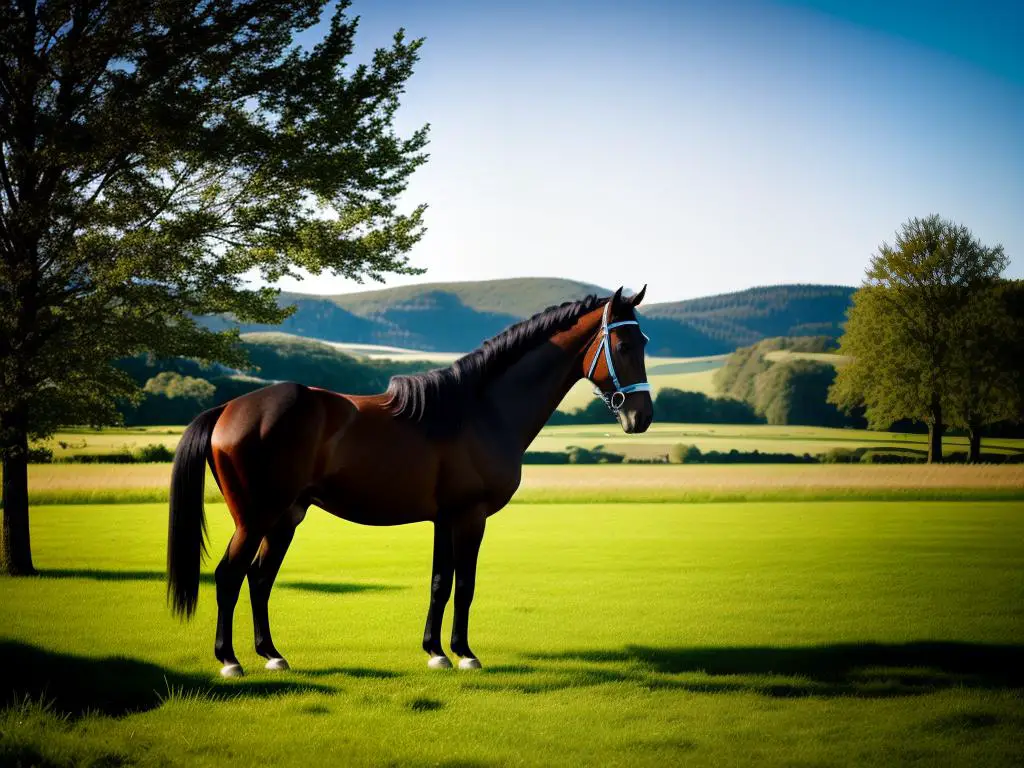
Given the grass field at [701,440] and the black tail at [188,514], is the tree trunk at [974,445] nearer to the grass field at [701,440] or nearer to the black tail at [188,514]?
the grass field at [701,440]

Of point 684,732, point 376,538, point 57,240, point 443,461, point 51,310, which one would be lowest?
point 376,538

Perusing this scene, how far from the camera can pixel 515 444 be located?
845cm

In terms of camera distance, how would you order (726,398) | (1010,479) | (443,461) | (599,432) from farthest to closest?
(726,398) < (599,432) < (1010,479) < (443,461)

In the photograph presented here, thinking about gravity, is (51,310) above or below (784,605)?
above

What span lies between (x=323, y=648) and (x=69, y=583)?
21.7 feet

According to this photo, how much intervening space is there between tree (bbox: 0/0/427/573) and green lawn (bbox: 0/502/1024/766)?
3.82 meters

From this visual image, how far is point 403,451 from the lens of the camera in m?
8.15

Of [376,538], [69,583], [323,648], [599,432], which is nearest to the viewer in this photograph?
[323,648]

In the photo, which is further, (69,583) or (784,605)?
(69,583)

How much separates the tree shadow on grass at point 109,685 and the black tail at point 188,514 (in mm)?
665

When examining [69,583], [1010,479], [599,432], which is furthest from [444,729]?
[599,432]

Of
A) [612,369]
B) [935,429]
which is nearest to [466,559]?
[612,369]

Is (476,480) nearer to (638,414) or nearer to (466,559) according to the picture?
(466,559)

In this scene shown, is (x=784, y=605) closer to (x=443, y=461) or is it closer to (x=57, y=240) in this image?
(x=443, y=461)
